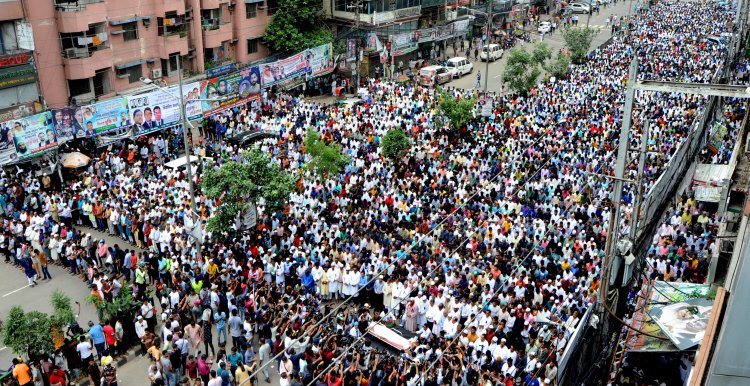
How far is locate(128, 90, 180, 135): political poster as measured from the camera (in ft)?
85.8

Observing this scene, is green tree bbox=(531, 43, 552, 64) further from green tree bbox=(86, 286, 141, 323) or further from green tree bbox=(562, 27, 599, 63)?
green tree bbox=(86, 286, 141, 323)

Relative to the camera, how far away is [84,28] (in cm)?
2795

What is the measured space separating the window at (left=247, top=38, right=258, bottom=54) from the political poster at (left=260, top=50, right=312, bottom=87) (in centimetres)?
456

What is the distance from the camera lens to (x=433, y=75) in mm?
41125

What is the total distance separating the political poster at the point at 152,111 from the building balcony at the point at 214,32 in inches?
361

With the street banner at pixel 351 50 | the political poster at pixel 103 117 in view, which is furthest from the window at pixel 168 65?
the street banner at pixel 351 50

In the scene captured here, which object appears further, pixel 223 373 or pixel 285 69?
pixel 285 69

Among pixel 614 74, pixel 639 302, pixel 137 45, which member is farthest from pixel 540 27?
pixel 639 302

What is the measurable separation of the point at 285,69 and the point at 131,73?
7.34m

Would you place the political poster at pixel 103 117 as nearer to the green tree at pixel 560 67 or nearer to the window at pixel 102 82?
the window at pixel 102 82

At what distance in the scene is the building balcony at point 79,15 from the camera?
27328 mm

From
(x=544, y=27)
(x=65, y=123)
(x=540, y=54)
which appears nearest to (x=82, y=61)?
(x=65, y=123)

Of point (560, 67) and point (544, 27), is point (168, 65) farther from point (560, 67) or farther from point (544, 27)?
point (544, 27)

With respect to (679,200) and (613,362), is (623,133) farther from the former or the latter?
(679,200)
